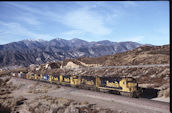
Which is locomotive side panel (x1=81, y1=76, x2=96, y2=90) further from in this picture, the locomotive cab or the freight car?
the locomotive cab

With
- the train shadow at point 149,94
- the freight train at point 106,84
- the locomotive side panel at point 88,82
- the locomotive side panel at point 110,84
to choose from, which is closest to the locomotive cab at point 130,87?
the freight train at point 106,84

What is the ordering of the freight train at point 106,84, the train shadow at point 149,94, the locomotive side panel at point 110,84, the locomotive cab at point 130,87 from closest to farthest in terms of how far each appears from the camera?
the locomotive cab at point 130,87
the freight train at point 106,84
the locomotive side panel at point 110,84
the train shadow at point 149,94

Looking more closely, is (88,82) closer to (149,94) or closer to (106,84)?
(106,84)

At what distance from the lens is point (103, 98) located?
1917 centimetres

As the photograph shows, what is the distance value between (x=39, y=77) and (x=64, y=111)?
2831cm

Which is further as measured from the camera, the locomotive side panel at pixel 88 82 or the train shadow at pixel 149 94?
the locomotive side panel at pixel 88 82

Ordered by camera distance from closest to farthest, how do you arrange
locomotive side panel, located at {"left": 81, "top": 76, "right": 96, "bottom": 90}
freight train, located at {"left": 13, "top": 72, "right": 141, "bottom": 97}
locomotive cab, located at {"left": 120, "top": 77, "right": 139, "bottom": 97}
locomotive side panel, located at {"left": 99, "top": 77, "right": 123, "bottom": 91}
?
locomotive cab, located at {"left": 120, "top": 77, "right": 139, "bottom": 97}
freight train, located at {"left": 13, "top": 72, "right": 141, "bottom": 97}
locomotive side panel, located at {"left": 99, "top": 77, "right": 123, "bottom": 91}
locomotive side panel, located at {"left": 81, "top": 76, "right": 96, "bottom": 90}

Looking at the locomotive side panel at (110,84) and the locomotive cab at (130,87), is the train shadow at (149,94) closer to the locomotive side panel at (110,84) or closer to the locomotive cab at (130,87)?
the locomotive cab at (130,87)

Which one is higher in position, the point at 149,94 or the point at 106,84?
the point at 106,84

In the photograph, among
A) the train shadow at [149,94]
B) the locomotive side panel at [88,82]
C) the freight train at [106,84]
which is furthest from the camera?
the locomotive side panel at [88,82]

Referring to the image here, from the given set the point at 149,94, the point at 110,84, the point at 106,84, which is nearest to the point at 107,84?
the point at 106,84

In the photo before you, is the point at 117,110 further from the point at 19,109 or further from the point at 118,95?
the point at 19,109

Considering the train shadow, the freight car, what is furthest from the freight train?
the train shadow

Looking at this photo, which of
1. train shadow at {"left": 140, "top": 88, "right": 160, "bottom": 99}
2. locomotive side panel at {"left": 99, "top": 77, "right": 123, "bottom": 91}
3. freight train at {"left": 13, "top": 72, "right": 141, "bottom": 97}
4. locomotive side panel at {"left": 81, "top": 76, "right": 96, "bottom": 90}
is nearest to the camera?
freight train at {"left": 13, "top": 72, "right": 141, "bottom": 97}
